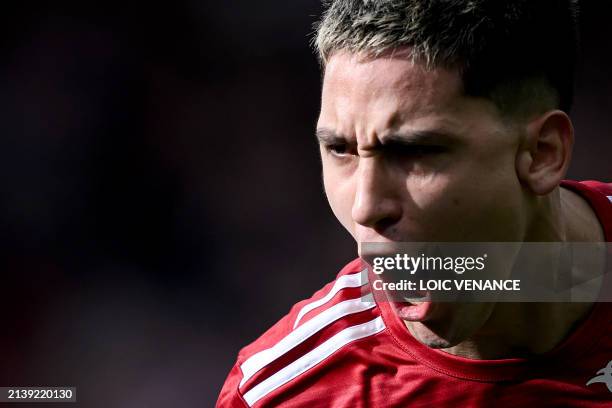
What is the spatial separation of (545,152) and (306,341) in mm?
902

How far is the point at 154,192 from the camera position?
5141 mm

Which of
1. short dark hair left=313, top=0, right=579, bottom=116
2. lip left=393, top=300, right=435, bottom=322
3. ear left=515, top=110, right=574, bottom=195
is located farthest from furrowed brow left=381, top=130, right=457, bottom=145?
lip left=393, top=300, right=435, bottom=322

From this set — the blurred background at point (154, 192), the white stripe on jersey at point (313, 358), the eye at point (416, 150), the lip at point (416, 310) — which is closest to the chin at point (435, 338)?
the lip at point (416, 310)

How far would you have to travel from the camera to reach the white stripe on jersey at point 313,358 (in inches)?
92.0

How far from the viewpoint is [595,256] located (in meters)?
2.26

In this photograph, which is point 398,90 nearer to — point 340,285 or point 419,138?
point 419,138

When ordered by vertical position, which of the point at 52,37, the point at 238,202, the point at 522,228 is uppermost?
the point at 52,37

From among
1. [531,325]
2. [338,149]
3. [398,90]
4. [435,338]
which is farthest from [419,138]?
[531,325]

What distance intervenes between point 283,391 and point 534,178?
3.09ft

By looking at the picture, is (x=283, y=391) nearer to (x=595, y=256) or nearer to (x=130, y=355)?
(x=595, y=256)

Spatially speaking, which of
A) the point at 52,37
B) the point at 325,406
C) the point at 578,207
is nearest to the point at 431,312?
the point at 325,406

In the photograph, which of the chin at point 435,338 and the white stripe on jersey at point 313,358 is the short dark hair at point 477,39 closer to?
the chin at point 435,338

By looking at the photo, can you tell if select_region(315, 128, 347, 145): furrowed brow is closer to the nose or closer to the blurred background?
the nose

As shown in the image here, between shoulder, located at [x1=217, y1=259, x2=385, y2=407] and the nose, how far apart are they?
26.5 inches
